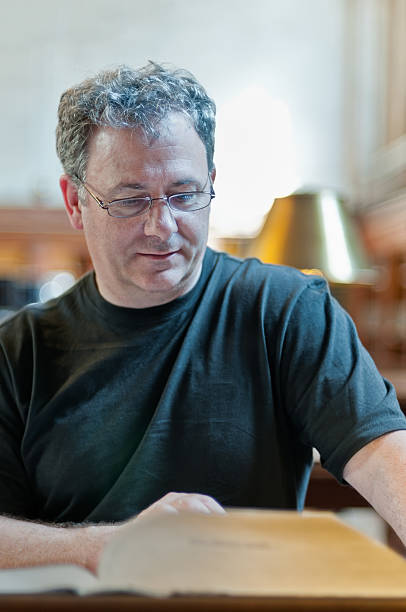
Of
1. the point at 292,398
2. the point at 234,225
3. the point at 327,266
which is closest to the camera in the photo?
the point at 292,398

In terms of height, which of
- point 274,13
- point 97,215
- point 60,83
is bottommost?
point 97,215

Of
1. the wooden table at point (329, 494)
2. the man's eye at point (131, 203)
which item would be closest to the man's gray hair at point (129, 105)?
the man's eye at point (131, 203)

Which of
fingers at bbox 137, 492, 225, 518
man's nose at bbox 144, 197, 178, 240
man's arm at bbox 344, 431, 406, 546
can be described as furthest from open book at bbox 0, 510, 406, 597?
man's nose at bbox 144, 197, 178, 240

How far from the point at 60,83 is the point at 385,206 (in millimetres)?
3307

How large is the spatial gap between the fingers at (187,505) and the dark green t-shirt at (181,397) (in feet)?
0.83

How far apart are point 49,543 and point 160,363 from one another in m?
0.37

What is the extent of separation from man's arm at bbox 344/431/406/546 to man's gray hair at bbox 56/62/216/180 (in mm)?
588

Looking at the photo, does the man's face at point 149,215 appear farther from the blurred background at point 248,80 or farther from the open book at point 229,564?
the blurred background at point 248,80

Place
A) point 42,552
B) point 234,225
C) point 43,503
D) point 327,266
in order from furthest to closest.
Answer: point 234,225
point 327,266
point 43,503
point 42,552

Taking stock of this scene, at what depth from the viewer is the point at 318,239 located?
7.54 ft

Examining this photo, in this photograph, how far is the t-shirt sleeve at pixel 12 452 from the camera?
1.31 metres

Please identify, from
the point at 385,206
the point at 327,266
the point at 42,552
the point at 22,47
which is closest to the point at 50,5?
the point at 22,47

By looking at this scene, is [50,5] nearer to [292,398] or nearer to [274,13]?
[274,13]

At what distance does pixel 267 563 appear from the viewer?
1.86 ft
